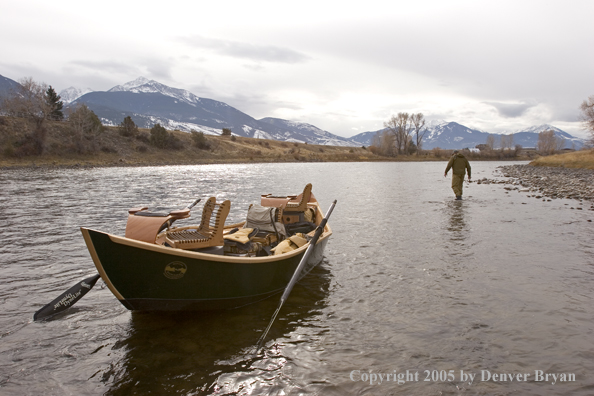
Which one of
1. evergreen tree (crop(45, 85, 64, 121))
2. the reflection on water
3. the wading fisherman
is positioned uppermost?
evergreen tree (crop(45, 85, 64, 121))

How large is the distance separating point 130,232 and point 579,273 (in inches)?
395

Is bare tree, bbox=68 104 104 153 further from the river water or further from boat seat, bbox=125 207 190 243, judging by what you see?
boat seat, bbox=125 207 190 243

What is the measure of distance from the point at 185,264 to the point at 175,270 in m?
0.18

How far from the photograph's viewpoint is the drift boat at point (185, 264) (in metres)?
5.63

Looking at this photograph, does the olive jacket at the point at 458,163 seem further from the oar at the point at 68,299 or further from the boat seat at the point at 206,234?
the oar at the point at 68,299

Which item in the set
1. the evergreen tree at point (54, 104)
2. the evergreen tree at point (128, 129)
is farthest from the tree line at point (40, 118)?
the evergreen tree at point (128, 129)

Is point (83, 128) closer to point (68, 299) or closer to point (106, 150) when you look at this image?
point (106, 150)

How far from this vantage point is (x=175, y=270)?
5965 millimetres

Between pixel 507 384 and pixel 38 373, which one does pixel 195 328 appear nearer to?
pixel 38 373

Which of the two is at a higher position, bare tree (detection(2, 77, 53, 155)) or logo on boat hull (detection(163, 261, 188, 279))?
bare tree (detection(2, 77, 53, 155))

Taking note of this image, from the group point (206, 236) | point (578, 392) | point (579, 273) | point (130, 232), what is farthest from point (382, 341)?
point (579, 273)

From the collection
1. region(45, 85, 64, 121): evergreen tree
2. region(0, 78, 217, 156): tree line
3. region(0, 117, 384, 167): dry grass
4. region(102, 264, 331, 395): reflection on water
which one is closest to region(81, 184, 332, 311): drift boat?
region(102, 264, 331, 395): reflection on water

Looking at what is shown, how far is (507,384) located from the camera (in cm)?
495

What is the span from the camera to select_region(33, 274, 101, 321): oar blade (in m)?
6.50
